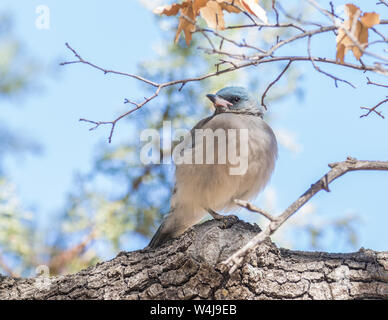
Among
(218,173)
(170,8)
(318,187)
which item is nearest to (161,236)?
(218,173)

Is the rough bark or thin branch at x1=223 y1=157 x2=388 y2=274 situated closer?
thin branch at x1=223 y1=157 x2=388 y2=274

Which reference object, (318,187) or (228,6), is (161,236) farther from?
(228,6)

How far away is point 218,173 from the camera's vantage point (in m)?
4.41

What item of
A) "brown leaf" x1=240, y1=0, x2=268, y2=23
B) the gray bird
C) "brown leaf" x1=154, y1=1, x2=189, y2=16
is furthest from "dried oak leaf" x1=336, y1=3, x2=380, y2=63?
the gray bird

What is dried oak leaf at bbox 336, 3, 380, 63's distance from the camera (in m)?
2.62

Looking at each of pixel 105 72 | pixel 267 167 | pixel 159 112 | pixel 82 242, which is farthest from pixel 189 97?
pixel 105 72

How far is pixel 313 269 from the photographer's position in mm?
3375

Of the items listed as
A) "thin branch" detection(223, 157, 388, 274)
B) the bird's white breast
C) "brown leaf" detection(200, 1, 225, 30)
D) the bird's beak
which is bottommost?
"thin branch" detection(223, 157, 388, 274)

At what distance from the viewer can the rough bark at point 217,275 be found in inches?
127

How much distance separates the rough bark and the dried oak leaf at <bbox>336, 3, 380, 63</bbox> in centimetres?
136

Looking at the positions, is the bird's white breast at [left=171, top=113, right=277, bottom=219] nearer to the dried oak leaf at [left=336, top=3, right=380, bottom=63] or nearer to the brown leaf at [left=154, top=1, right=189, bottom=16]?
the brown leaf at [left=154, top=1, right=189, bottom=16]

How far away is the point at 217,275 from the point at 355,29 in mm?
1625
